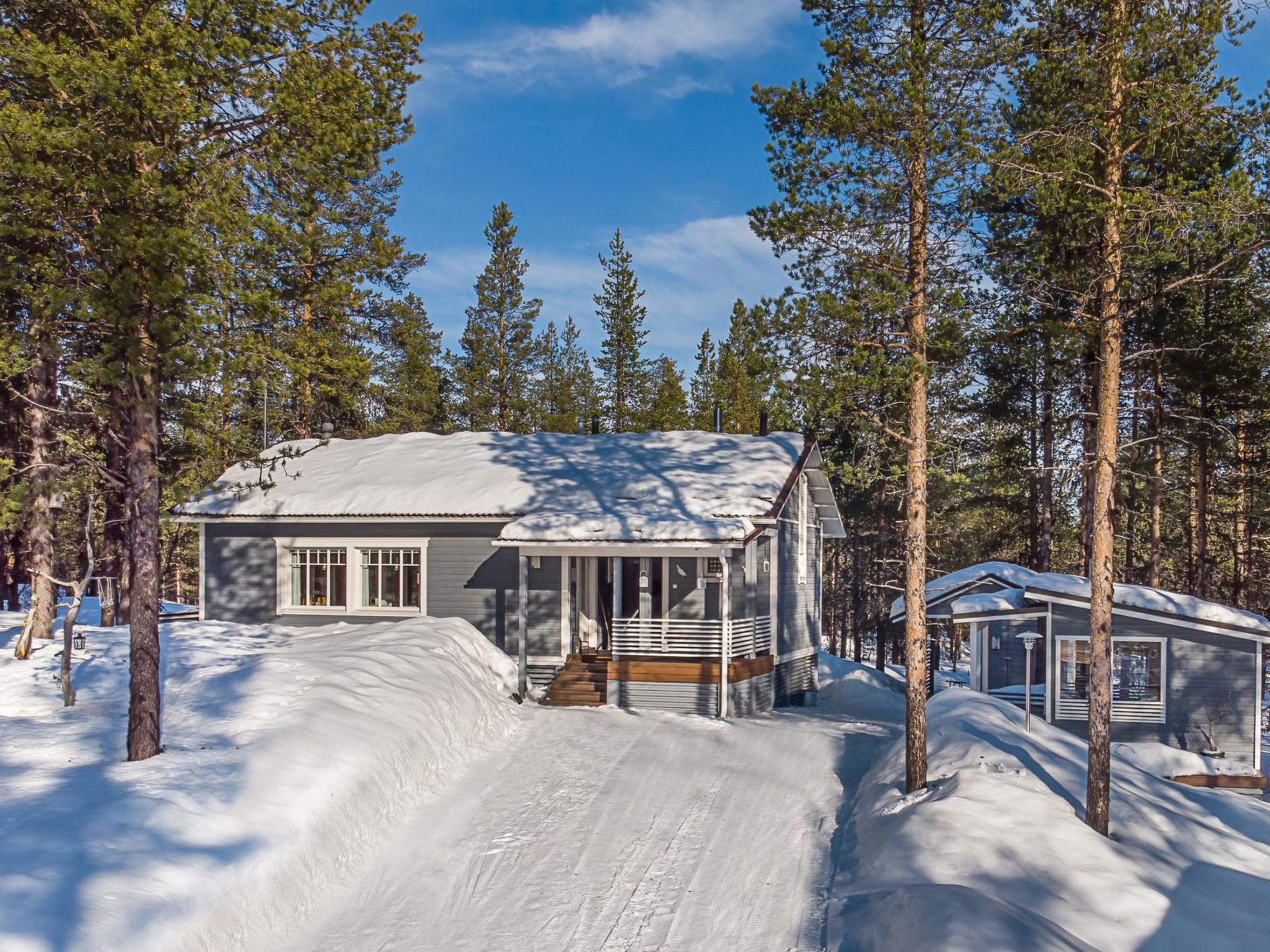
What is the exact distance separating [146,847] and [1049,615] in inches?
610

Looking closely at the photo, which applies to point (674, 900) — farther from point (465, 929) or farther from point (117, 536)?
point (117, 536)

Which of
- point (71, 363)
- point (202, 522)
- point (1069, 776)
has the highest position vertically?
point (71, 363)

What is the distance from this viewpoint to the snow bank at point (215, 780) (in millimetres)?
6105

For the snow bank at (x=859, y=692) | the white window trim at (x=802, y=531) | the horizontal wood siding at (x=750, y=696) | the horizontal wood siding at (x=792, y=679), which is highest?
→ the white window trim at (x=802, y=531)

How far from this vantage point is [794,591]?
20125 mm

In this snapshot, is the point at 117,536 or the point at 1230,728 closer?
the point at 1230,728

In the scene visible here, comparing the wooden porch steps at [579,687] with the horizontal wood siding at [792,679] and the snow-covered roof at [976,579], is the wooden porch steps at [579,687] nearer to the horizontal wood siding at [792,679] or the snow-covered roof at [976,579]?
the horizontal wood siding at [792,679]

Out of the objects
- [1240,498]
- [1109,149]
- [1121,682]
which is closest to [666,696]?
[1109,149]

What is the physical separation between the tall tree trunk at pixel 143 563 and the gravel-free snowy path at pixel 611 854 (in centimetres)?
264

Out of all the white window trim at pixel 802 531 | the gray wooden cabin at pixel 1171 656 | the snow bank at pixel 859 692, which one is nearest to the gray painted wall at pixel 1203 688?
the gray wooden cabin at pixel 1171 656

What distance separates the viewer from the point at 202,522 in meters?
18.6

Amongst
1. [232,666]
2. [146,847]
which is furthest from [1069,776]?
[232,666]

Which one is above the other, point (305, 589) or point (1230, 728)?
point (305, 589)

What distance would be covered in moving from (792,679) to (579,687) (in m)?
6.38
